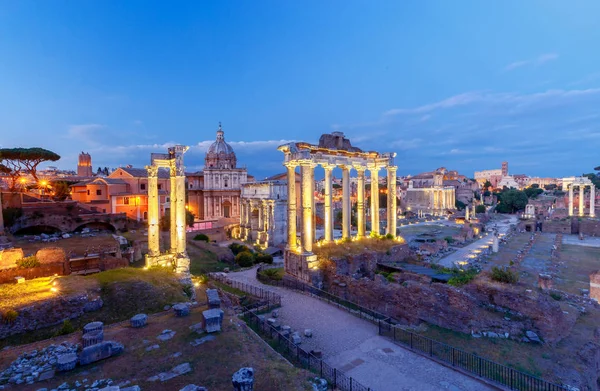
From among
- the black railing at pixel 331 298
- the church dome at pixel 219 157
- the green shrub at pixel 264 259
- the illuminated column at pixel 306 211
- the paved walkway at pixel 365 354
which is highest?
the church dome at pixel 219 157

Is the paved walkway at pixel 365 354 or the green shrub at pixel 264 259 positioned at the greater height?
the paved walkway at pixel 365 354

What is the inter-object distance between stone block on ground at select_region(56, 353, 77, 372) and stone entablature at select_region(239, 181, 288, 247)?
31.8 metres

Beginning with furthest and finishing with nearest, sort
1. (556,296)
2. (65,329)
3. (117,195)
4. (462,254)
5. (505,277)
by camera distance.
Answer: (117,195)
(462,254)
(556,296)
(505,277)
(65,329)

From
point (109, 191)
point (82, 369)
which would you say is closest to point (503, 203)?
point (109, 191)

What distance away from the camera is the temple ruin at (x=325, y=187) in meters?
20.2

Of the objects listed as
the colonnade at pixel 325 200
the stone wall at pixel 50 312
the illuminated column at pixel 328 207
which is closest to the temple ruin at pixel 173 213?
the stone wall at pixel 50 312

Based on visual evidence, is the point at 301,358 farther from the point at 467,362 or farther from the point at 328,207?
the point at 328,207

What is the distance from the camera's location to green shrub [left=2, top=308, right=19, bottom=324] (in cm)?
1109

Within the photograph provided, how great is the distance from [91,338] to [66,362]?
1.10 m

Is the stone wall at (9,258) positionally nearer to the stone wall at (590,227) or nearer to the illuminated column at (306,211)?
the illuminated column at (306,211)

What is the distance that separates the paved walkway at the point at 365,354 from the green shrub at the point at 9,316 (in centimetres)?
1029

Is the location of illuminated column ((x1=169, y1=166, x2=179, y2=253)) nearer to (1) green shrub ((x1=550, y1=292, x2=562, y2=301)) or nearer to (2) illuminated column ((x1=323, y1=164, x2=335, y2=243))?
(2) illuminated column ((x1=323, y1=164, x2=335, y2=243))

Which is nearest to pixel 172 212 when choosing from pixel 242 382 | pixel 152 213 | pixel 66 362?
pixel 152 213

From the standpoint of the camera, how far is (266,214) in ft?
137
